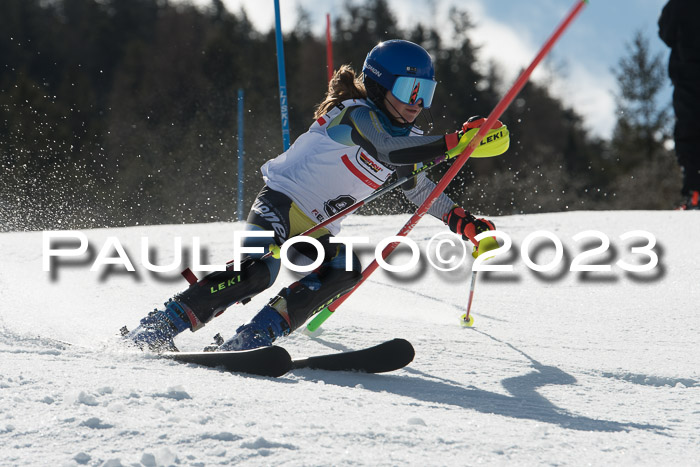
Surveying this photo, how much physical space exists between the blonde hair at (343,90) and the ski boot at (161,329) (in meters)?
0.99

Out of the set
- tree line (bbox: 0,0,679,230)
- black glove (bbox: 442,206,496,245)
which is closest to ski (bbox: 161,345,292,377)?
black glove (bbox: 442,206,496,245)

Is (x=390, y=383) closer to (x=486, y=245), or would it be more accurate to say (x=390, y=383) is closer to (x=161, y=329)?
(x=486, y=245)

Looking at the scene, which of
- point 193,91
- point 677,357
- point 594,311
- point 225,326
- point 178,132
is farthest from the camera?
point 193,91

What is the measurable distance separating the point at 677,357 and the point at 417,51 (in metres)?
1.69

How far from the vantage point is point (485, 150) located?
2.79 metres

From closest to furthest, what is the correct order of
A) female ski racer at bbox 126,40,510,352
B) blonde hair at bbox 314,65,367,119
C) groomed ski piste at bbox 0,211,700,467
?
groomed ski piste at bbox 0,211,700,467 < female ski racer at bbox 126,40,510,352 < blonde hair at bbox 314,65,367,119

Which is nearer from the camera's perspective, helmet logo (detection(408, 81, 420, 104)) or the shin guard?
the shin guard

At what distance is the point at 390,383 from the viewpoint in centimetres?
239

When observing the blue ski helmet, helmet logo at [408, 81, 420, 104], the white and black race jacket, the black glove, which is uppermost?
the blue ski helmet

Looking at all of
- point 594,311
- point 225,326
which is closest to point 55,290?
point 225,326

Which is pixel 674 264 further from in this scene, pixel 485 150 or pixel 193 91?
pixel 193 91

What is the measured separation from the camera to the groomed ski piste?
149 centimetres

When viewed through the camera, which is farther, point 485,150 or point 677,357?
point 677,357

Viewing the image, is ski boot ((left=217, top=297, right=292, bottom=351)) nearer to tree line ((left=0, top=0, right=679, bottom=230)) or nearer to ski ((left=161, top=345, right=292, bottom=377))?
ski ((left=161, top=345, right=292, bottom=377))
